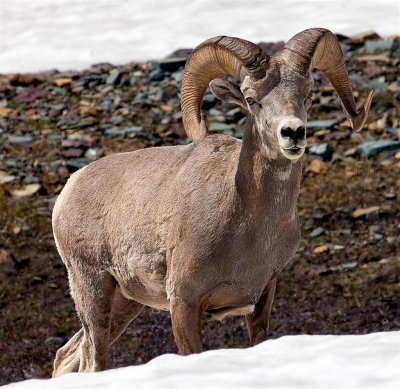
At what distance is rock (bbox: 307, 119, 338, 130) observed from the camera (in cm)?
2452

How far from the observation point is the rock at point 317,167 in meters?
23.0

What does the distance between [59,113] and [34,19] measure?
896 cm

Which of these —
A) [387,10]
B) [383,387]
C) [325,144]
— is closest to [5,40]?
[387,10]

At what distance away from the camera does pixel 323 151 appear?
2358cm

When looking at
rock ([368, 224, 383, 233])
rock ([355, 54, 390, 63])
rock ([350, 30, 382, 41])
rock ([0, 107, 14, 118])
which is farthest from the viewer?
rock ([350, 30, 382, 41])

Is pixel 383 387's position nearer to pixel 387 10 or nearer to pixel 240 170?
pixel 240 170

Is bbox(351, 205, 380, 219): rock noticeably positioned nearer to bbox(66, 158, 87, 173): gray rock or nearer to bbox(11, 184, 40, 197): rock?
bbox(66, 158, 87, 173): gray rock

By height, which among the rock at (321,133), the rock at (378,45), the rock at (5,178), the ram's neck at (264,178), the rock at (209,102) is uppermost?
the ram's neck at (264,178)

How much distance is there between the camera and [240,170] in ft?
39.4

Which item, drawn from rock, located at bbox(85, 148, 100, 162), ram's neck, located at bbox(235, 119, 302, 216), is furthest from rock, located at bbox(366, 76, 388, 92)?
ram's neck, located at bbox(235, 119, 302, 216)

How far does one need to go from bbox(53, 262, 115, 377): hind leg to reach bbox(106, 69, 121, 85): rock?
14.7 m

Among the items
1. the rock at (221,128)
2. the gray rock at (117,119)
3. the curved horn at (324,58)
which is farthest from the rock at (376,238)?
the curved horn at (324,58)

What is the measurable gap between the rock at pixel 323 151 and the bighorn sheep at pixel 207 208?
34.3ft

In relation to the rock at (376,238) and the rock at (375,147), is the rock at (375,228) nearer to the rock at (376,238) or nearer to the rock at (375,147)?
the rock at (376,238)
